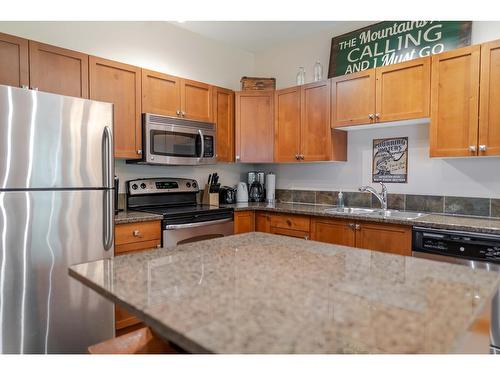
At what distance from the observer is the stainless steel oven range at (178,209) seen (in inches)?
114

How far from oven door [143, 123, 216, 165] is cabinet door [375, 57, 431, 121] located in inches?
62.5

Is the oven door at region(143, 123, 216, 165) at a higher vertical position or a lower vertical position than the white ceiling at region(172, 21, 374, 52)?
lower

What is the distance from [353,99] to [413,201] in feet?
3.42

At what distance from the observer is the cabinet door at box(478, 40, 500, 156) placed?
2.37 m

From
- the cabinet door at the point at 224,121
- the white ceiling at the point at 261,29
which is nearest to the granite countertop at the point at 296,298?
the cabinet door at the point at 224,121

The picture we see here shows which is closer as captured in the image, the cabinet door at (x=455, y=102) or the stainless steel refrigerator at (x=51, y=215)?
the stainless steel refrigerator at (x=51, y=215)

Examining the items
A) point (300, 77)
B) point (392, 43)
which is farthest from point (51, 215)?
point (392, 43)

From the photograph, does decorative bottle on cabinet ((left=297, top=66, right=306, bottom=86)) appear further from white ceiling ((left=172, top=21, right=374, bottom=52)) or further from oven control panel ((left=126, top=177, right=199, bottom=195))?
oven control panel ((left=126, top=177, right=199, bottom=195))

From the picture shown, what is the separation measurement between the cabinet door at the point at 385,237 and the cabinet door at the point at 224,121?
1590 millimetres

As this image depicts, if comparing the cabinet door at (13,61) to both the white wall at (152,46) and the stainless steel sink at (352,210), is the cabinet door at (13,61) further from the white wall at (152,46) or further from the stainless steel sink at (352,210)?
the stainless steel sink at (352,210)

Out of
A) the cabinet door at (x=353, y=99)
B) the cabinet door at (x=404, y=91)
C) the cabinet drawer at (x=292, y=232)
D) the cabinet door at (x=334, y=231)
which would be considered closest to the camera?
the cabinet door at (x=404, y=91)

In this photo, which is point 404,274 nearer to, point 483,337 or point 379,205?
point 483,337

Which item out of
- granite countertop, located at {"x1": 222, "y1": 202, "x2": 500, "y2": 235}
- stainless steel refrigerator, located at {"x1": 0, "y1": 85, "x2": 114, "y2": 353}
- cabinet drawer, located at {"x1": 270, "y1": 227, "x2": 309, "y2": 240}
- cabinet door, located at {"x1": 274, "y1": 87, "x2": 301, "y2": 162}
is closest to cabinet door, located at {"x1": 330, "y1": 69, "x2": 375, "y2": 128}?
cabinet door, located at {"x1": 274, "y1": 87, "x2": 301, "y2": 162}

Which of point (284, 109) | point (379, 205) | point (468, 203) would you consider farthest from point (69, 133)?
point (468, 203)
